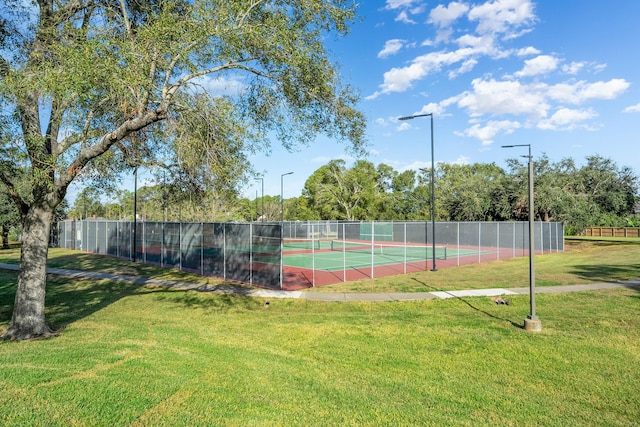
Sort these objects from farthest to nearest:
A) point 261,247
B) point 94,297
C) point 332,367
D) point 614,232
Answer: point 614,232 < point 261,247 < point 94,297 < point 332,367

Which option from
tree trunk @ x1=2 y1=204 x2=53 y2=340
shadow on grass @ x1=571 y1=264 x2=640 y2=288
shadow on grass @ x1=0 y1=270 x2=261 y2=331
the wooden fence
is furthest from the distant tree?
tree trunk @ x1=2 y1=204 x2=53 y2=340

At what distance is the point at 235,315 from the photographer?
11.2 metres

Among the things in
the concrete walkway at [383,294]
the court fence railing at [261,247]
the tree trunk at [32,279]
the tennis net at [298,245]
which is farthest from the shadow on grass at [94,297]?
the tennis net at [298,245]

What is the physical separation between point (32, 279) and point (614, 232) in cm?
6680

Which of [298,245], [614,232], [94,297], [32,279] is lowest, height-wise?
[94,297]

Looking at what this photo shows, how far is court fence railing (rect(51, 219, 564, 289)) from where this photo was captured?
675 inches

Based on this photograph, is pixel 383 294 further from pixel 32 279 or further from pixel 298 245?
pixel 298 245

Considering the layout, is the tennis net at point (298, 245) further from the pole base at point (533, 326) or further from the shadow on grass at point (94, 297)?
the pole base at point (533, 326)

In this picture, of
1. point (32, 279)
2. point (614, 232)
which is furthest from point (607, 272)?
point (614, 232)

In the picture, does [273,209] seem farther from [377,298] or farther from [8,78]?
[8,78]

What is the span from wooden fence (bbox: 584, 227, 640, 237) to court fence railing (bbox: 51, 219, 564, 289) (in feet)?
103

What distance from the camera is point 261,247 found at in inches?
676

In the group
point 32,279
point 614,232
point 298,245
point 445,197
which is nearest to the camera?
point 32,279

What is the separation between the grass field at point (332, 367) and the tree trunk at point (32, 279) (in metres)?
0.73
